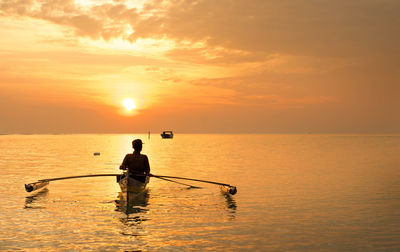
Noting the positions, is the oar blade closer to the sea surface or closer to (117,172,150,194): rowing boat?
the sea surface

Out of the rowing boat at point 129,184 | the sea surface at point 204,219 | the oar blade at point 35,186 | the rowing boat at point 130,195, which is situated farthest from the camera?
the oar blade at point 35,186

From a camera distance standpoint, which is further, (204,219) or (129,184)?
(129,184)

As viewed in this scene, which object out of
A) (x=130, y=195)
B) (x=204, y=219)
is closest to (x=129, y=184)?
(x=130, y=195)

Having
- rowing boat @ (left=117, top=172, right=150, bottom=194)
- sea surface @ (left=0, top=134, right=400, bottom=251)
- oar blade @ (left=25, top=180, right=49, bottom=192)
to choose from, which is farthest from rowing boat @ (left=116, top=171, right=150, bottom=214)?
oar blade @ (left=25, top=180, right=49, bottom=192)

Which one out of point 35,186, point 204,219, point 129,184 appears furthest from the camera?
point 35,186

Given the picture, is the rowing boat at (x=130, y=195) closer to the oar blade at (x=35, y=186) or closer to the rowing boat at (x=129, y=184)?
the rowing boat at (x=129, y=184)

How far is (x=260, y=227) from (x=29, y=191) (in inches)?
592

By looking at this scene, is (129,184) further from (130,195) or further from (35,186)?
(35,186)

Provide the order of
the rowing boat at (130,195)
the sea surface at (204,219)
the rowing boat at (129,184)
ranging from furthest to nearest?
the rowing boat at (129,184) < the rowing boat at (130,195) < the sea surface at (204,219)

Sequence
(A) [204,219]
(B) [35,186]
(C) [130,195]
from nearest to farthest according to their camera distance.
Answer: (A) [204,219] → (C) [130,195] → (B) [35,186]

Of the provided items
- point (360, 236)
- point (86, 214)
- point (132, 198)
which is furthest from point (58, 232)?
point (360, 236)

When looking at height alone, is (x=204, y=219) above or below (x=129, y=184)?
below

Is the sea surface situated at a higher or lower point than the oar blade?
lower

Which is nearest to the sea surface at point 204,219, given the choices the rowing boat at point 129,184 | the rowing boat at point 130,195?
the rowing boat at point 130,195
